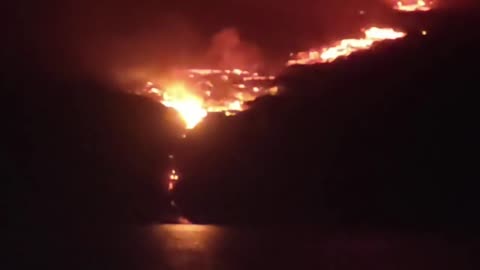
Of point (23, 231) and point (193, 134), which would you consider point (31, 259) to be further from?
point (23, 231)

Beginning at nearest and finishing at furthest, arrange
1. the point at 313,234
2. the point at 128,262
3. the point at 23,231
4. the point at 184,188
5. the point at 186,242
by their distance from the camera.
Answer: the point at 128,262 → the point at 184,188 → the point at 313,234 → the point at 23,231 → the point at 186,242

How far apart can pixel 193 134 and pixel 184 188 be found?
20.9ft

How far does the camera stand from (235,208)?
83.4 m

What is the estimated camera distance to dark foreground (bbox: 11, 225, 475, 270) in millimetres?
67500

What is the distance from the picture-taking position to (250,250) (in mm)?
87312

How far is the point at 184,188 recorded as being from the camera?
3248 inches

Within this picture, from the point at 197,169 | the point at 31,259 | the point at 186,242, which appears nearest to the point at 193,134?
the point at 197,169

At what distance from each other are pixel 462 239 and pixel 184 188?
18744mm

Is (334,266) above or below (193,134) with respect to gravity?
below

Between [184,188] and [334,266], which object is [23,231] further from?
[334,266]

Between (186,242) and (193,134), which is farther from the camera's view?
(186,242)

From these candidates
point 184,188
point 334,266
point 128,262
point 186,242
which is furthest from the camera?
point 186,242

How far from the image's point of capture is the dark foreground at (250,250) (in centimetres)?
6750

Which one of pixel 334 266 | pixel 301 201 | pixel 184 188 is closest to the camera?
pixel 334 266
